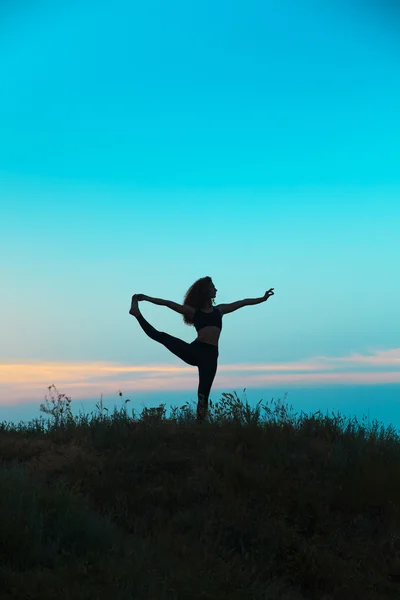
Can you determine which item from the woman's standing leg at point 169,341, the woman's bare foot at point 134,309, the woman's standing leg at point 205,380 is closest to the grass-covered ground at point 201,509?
the woman's standing leg at point 205,380

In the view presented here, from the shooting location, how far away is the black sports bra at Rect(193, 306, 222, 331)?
1252 cm

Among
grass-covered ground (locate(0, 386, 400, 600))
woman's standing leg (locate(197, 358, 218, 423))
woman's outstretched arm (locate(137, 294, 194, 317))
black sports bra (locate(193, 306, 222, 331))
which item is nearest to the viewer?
grass-covered ground (locate(0, 386, 400, 600))

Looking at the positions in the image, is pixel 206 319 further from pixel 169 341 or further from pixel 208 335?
pixel 169 341

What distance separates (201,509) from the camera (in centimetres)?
917

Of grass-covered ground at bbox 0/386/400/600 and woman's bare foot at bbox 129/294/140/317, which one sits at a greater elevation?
woman's bare foot at bbox 129/294/140/317

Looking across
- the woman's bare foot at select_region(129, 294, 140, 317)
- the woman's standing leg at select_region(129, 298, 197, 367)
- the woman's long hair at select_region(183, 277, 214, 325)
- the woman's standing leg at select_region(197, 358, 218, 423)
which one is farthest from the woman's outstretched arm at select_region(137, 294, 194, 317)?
the woman's standing leg at select_region(197, 358, 218, 423)

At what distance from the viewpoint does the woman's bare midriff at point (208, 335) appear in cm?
1245

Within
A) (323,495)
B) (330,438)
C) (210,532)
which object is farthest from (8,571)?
(330,438)

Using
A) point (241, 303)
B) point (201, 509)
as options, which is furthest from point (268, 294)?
point (201, 509)

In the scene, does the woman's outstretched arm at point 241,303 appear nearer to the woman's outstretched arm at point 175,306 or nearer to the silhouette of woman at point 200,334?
the silhouette of woman at point 200,334

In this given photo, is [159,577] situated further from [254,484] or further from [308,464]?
[308,464]

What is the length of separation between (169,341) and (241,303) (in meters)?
1.66

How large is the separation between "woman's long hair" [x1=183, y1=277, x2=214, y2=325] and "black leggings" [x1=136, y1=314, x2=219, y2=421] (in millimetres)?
557

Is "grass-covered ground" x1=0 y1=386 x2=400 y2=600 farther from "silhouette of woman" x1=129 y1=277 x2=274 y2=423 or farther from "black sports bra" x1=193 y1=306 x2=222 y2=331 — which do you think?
"black sports bra" x1=193 y1=306 x2=222 y2=331
